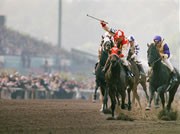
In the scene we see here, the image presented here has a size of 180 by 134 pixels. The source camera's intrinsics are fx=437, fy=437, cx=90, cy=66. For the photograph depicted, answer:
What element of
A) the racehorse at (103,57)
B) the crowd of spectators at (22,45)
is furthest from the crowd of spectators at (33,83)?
the racehorse at (103,57)

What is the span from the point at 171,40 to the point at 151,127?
48.6 metres

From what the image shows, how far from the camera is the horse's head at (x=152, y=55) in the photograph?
44.1 feet

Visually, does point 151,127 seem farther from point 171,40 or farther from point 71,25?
point 71,25

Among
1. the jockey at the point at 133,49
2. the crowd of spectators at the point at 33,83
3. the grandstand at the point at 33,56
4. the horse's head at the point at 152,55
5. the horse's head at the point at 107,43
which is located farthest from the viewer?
the grandstand at the point at 33,56

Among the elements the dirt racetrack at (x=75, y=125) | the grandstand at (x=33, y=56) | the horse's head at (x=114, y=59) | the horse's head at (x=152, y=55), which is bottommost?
the dirt racetrack at (x=75, y=125)

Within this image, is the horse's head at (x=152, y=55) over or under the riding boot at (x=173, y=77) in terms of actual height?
over

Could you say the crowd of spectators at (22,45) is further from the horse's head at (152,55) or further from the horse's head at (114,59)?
the horse's head at (114,59)

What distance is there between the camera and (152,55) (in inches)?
532

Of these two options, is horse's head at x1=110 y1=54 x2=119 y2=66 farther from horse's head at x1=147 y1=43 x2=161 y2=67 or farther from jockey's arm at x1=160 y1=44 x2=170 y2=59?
jockey's arm at x1=160 y1=44 x2=170 y2=59

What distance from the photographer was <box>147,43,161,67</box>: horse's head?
44.1 feet

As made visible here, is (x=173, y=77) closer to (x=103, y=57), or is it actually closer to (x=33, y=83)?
(x=103, y=57)

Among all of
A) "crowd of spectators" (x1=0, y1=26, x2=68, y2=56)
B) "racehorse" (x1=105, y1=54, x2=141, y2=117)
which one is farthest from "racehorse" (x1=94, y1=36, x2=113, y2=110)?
"crowd of spectators" (x1=0, y1=26, x2=68, y2=56)

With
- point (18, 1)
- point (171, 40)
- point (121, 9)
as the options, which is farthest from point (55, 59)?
point (121, 9)

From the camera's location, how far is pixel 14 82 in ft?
80.9
